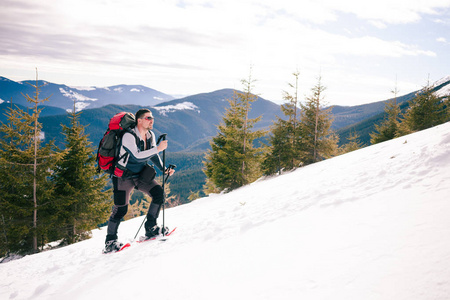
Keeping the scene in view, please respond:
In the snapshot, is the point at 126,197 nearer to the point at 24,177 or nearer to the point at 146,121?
the point at 146,121

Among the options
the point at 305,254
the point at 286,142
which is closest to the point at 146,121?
the point at 305,254

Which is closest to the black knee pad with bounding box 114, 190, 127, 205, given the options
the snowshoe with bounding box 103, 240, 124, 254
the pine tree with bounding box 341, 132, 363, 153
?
the snowshoe with bounding box 103, 240, 124, 254

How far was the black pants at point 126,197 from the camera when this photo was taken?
490 cm

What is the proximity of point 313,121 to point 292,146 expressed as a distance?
2.96 meters

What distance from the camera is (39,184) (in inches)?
533

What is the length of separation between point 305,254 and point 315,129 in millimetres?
19679

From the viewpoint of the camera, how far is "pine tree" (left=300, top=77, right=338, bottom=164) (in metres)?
20.8

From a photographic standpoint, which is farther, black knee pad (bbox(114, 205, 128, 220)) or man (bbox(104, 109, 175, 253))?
black knee pad (bbox(114, 205, 128, 220))

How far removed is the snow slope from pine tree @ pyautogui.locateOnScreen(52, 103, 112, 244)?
32.8 feet

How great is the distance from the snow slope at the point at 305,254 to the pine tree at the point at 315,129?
16.0 meters

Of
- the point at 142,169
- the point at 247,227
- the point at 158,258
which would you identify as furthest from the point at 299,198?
the point at 142,169

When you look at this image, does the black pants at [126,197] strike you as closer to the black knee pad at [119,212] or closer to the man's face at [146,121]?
the black knee pad at [119,212]

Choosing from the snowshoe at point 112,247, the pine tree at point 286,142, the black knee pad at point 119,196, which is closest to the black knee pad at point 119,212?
the black knee pad at point 119,196

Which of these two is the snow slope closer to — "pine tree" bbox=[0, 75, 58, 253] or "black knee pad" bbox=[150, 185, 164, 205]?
"black knee pad" bbox=[150, 185, 164, 205]
